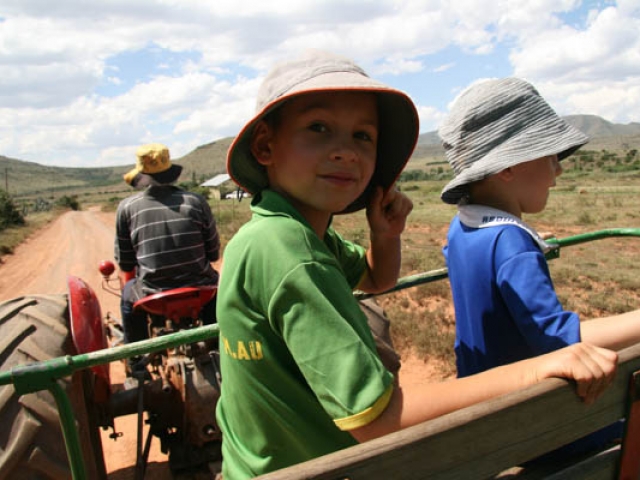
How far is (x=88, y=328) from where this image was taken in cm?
300

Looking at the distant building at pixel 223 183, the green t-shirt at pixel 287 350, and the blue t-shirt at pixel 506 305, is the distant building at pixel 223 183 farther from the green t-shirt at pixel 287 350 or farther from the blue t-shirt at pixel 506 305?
the blue t-shirt at pixel 506 305

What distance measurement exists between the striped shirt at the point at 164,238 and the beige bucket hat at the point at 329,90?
2337mm

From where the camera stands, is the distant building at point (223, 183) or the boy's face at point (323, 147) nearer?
the boy's face at point (323, 147)

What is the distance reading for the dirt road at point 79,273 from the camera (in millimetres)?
4305

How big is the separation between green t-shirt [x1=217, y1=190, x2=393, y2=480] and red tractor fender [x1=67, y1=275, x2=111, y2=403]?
176 cm

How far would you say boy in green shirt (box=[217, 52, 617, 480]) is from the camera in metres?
1.09

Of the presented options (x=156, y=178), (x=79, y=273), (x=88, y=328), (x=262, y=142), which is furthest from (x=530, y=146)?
(x=79, y=273)

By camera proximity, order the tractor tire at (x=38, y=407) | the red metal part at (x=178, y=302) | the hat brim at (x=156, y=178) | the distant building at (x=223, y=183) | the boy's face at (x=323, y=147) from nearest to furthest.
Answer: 1. the boy's face at (x=323, y=147)
2. the distant building at (x=223, y=183)
3. the tractor tire at (x=38, y=407)
4. the red metal part at (x=178, y=302)
5. the hat brim at (x=156, y=178)

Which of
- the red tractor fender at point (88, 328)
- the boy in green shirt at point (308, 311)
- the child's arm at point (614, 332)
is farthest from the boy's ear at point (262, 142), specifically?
the red tractor fender at point (88, 328)

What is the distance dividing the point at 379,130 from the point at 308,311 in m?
0.82

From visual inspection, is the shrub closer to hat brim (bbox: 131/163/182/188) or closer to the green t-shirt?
hat brim (bbox: 131/163/182/188)

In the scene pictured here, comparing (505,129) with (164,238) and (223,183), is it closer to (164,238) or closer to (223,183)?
(164,238)

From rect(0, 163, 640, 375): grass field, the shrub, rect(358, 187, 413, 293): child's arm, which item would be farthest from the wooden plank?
the shrub

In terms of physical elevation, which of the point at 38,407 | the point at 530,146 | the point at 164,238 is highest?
the point at 530,146
